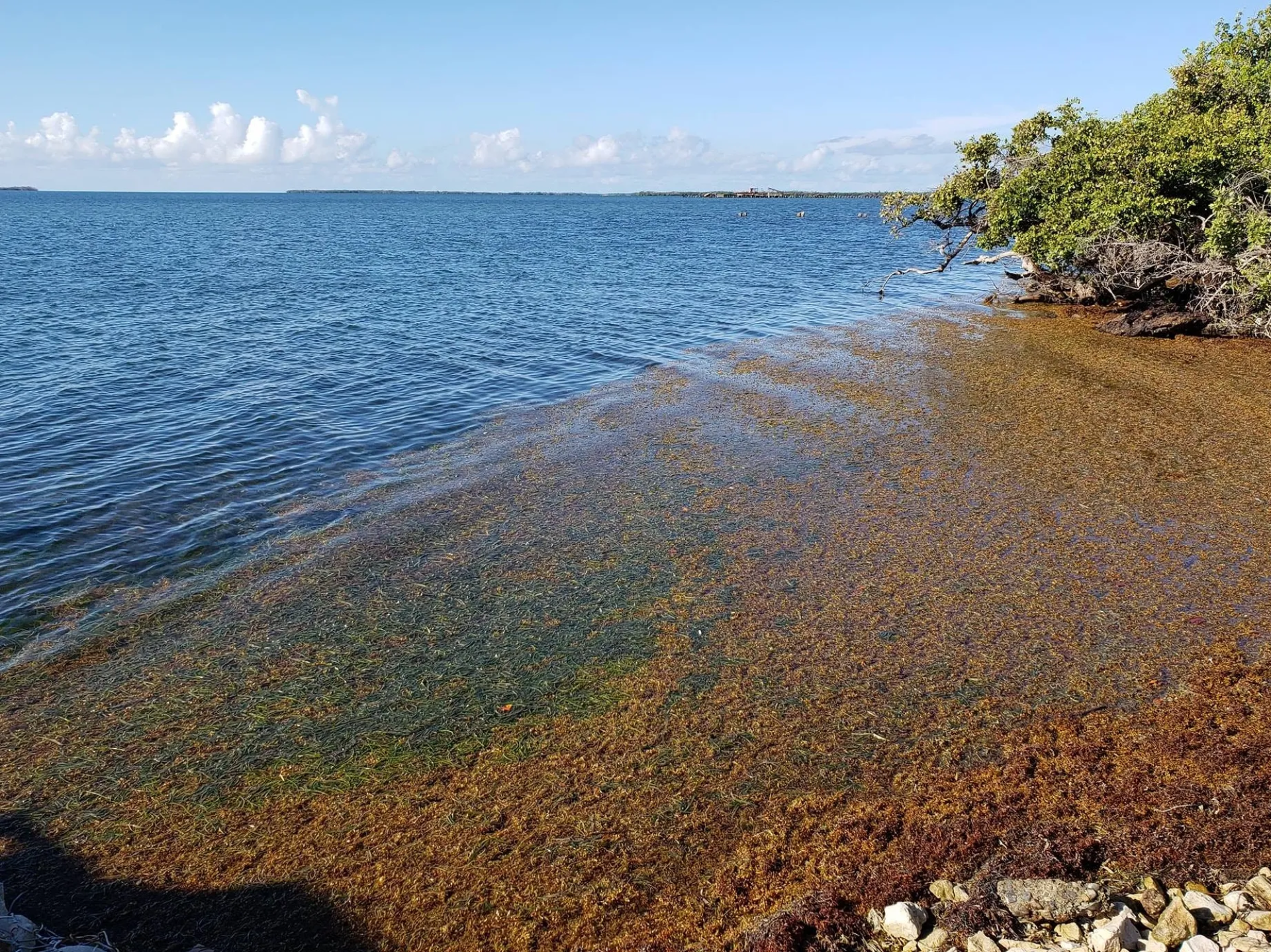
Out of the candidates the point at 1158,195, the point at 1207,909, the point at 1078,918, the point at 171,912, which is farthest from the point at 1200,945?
the point at 1158,195

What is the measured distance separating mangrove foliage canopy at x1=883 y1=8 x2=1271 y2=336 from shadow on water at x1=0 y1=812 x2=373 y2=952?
30795 millimetres

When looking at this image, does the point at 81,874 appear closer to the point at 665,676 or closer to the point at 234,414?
the point at 665,676

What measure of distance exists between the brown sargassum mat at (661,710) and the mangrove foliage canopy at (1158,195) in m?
14.2

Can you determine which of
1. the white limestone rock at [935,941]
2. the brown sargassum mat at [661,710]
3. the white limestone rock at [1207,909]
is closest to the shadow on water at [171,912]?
the brown sargassum mat at [661,710]

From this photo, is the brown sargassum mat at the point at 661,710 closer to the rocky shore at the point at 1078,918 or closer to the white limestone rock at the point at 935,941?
the rocky shore at the point at 1078,918

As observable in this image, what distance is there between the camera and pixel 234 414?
23.2 meters

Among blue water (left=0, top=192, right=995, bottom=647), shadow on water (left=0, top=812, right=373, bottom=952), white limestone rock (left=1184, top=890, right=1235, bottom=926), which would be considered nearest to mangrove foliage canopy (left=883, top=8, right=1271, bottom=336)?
blue water (left=0, top=192, right=995, bottom=647)

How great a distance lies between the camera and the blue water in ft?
52.9

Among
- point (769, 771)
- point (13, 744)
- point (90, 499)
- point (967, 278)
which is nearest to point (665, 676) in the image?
point (769, 771)

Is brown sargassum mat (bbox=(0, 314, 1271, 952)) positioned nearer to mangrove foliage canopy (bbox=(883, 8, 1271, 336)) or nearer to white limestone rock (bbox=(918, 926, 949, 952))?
white limestone rock (bbox=(918, 926, 949, 952))

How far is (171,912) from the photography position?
23.8 feet

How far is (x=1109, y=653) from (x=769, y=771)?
547 cm

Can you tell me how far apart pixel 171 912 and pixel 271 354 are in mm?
27498

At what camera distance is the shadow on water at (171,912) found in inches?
274
